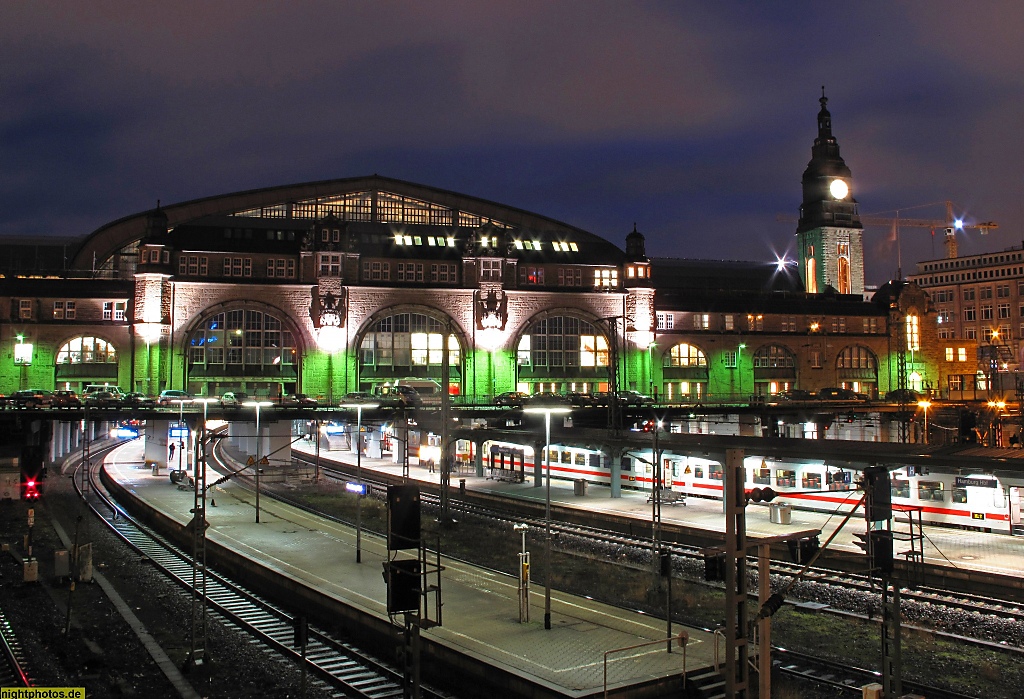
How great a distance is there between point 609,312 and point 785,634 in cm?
6372

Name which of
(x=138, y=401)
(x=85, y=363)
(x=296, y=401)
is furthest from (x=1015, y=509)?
(x=85, y=363)

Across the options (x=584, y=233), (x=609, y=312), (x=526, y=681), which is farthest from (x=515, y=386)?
(x=526, y=681)

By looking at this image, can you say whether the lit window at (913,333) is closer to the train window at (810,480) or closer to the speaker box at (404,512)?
the train window at (810,480)

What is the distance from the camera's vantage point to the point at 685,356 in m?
90.8

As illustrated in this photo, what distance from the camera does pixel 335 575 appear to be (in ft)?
98.5

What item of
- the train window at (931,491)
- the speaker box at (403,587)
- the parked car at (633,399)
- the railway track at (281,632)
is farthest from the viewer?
the parked car at (633,399)

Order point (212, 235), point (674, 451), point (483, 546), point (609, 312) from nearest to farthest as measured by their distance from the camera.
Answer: point (483, 546), point (674, 451), point (212, 235), point (609, 312)

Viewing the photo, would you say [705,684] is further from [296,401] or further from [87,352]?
[87,352]

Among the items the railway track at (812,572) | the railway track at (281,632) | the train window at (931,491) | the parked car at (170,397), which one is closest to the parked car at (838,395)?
the railway track at (812,572)

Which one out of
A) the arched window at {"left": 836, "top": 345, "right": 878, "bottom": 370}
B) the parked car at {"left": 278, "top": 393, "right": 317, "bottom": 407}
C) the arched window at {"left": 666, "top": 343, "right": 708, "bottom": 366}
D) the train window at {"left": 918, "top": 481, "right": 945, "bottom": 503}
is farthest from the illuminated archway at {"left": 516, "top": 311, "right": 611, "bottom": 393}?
the train window at {"left": 918, "top": 481, "right": 945, "bottom": 503}

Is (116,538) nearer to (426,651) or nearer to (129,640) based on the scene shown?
(129,640)

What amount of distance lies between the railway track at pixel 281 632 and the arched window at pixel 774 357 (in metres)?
68.2

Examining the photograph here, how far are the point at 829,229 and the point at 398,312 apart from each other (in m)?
76.6

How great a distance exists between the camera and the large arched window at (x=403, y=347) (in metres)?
79.9
